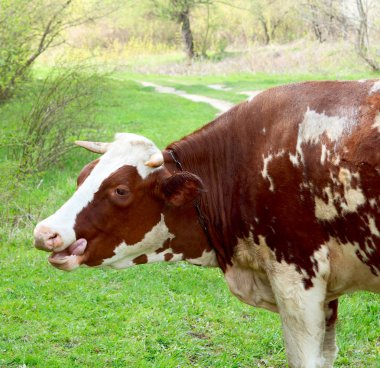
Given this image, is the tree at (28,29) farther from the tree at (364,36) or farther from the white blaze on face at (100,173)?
the tree at (364,36)

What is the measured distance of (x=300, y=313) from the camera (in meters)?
4.26

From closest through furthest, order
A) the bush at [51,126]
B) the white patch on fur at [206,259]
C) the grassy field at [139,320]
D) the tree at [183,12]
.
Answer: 1. the white patch on fur at [206,259]
2. the grassy field at [139,320]
3. the bush at [51,126]
4. the tree at [183,12]

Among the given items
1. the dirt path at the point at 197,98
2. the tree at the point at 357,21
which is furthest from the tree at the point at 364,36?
the dirt path at the point at 197,98

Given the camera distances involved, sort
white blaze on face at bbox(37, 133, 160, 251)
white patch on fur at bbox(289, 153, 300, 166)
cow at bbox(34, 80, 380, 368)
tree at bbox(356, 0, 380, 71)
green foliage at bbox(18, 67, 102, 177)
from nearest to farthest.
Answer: cow at bbox(34, 80, 380, 368) < white patch on fur at bbox(289, 153, 300, 166) < white blaze on face at bbox(37, 133, 160, 251) < green foliage at bbox(18, 67, 102, 177) < tree at bbox(356, 0, 380, 71)

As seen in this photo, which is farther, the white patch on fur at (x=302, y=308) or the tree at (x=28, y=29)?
the tree at (x=28, y=29)

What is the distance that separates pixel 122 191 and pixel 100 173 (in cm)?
17

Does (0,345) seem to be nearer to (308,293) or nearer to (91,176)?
(91,176)

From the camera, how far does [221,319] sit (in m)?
6.75

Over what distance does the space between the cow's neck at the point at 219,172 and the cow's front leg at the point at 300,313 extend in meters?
0.39

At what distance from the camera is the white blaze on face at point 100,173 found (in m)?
4.29

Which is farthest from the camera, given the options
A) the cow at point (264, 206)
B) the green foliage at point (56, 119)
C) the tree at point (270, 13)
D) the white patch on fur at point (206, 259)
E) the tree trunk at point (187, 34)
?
the tree at point (270, 13)

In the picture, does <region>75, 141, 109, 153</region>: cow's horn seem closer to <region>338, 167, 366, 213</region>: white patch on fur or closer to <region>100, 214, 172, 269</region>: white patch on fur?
<region>100, 214, 172, 269</region>: white patch on fur

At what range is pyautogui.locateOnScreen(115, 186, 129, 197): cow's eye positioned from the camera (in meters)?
4.43

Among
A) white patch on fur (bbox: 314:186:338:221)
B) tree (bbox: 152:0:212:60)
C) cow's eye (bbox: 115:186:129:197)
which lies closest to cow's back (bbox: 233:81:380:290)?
white patch on fur (bbox: 314:186:338:221)
